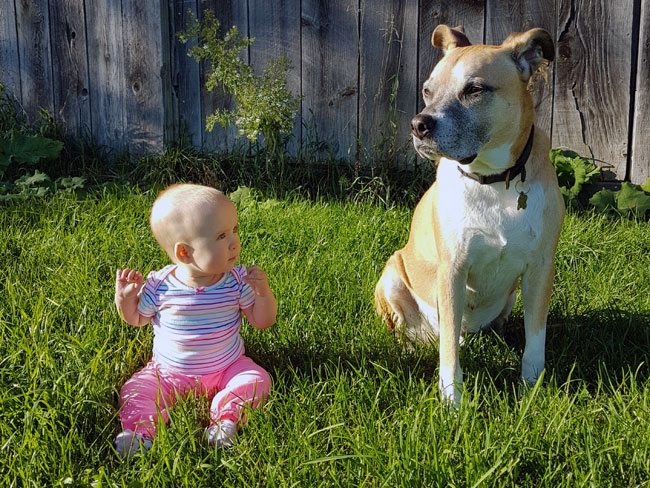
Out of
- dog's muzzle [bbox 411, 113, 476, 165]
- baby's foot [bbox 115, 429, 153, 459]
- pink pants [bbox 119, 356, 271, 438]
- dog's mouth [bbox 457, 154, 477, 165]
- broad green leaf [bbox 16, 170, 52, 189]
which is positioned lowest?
baby's foot [bbox 115, 429, 153, 459]

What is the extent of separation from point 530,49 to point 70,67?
4.30m

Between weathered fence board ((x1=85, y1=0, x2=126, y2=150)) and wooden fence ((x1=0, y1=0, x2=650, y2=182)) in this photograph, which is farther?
weathered fence board ((x1=85, y1=0, x2=126, y2=150))

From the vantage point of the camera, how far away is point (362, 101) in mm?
4992

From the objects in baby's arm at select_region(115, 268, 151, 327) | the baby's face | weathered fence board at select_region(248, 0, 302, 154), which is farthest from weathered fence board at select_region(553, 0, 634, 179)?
baby's arm at select_region(115, 268, 151, 327)

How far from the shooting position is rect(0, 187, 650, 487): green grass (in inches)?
76.5

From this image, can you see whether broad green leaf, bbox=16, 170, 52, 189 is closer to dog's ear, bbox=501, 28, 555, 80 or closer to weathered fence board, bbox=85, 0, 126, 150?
weathered fence board, bbox=85, 0, 126, 150

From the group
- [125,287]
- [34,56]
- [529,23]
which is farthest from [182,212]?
[34,56]

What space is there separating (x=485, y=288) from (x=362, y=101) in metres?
→ 2.66

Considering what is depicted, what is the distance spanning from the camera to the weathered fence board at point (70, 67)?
5398mm

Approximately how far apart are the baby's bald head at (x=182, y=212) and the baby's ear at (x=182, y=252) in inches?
0.7

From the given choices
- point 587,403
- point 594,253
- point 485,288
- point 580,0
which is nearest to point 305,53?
point 580,0

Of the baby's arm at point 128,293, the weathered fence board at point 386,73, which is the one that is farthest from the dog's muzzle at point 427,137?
the weathered fence board at point 386,73

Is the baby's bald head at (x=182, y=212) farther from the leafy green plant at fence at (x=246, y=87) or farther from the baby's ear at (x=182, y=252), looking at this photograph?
the leafy green plant at fence at (x=246, y=87)

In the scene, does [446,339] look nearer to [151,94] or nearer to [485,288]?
[485,288]
